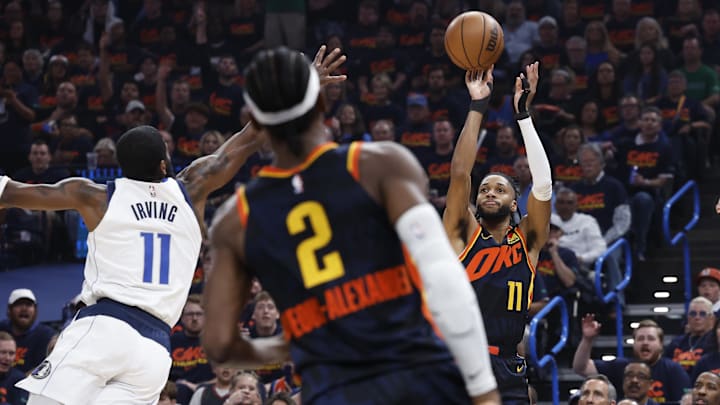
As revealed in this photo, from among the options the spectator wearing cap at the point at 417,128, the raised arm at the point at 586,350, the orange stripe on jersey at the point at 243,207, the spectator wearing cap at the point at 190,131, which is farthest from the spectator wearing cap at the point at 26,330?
the orange stripe on jersey at the point at 243,207

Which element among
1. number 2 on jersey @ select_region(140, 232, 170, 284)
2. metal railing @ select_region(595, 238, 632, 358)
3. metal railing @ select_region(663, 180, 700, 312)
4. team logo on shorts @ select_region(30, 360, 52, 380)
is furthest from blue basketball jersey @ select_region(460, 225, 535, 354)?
metal railing @ select_region(663, 180, 700, 312)

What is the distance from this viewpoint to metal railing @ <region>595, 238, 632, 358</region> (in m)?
10.8

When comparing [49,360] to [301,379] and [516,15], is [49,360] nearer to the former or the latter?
[301,379]

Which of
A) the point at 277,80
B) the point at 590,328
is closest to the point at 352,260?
the point at 277,80

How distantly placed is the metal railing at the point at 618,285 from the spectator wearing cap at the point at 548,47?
12.9 ft

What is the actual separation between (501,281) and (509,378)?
19.9 inches

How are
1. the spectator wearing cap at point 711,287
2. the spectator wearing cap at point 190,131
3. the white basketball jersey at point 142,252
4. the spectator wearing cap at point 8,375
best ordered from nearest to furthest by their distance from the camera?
the white basketball jersey at point 142,252 → the spectator wearing cap at point 8,375 → the spectator wearing cap at point 711,287 → the spectator wearing cap at point 190,131

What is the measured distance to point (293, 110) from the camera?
3.38 m

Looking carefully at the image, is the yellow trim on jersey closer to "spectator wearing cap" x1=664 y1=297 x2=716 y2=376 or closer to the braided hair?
the braided hair

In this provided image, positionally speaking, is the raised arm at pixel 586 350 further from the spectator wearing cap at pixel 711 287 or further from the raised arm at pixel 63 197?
the raised arm at pixel 63 197

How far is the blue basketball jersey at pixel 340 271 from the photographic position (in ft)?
11.0

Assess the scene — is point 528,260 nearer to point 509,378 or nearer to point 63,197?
point 509,378

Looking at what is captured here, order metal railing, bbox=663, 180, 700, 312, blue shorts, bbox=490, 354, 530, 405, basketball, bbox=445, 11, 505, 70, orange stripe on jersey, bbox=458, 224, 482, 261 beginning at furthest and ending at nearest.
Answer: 1. metal railing, bbox=663, 180, 700, 312
2. basketball, bbox=445, 11, 505, 70
3. orange stripe on jersey, bbox=458, 224, 482, 261
4. blue shorts, bbox=490, 354, 530, 405

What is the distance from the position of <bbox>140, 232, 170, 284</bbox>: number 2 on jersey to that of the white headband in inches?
84.9
